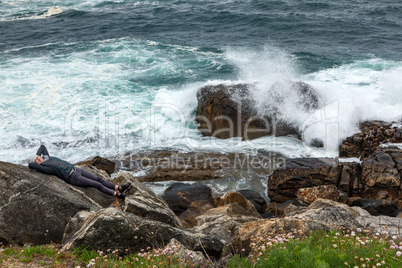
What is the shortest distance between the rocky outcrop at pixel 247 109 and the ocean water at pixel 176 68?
1.02 feet

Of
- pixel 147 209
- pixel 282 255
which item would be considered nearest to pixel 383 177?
pixel 147 209

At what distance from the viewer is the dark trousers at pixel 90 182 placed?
8.29 meters

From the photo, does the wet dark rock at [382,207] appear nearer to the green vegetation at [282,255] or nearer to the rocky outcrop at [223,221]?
the rocky outcrop at [223,221]

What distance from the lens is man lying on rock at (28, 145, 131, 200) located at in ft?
26.6

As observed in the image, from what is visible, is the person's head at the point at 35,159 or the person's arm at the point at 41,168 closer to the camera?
the person's arm at the point at 41,168

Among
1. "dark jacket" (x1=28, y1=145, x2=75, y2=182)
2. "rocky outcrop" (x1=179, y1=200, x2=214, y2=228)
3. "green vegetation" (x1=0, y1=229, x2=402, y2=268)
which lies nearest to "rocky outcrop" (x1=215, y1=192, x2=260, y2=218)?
"rocky outcrop" (x1=179, y1=200, x2=214, y2=228)

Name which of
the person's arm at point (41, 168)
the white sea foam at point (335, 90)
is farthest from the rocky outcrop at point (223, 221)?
the white sea foam at point (335, 90)

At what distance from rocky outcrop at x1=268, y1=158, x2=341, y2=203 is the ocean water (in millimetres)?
2840

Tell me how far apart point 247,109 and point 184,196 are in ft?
20.4

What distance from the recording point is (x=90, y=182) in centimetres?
840

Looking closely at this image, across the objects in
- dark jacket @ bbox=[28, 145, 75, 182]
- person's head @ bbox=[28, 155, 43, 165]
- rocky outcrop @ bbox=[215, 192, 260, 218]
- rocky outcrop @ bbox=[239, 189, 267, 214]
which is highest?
person's head @ bbox=[28, 155, 43, 165]

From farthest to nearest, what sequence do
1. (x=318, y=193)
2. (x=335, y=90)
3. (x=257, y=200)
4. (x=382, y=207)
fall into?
(x=335, y=90) < (x=257, y=200) < (x=318, y=193) < (x=382, y=207)

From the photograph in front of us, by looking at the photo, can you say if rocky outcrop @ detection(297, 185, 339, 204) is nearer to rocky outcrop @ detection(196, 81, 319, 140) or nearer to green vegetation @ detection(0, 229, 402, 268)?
green vegetation @ detection(0, 229, 402, 268)

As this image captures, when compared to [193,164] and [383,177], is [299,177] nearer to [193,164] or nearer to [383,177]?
[383,177]
